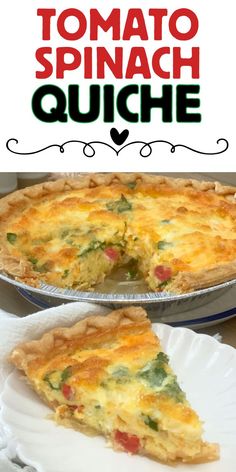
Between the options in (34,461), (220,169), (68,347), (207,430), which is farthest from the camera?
(220,169)

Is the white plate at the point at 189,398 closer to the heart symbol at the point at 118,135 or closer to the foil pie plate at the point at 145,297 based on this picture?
the foil pie plate at the point at 145,297

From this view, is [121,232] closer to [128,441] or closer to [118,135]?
[118,135]

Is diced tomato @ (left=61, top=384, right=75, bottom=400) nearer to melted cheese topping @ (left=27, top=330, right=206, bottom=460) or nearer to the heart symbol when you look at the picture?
melted cheese topping @ (left=27, top=330, right=206, bottom=460)

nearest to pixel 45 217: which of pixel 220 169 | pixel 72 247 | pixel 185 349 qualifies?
pixel 72 247

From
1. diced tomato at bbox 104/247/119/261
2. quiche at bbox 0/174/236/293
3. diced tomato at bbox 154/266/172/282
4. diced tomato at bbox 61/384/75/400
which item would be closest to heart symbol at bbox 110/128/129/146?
quiche at bbox 0/174/236/293

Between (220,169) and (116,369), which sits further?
(220,169)

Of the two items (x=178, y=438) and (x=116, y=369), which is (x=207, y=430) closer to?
(x=178, y=438)
